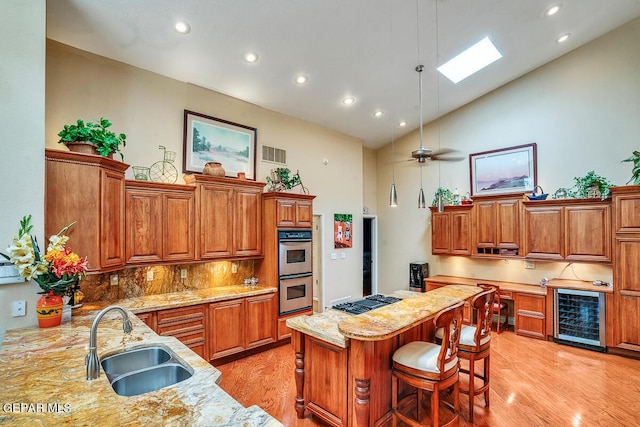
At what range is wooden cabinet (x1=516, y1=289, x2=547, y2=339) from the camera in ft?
15.0

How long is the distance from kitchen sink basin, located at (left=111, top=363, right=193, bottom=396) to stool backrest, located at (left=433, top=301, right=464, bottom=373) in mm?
1687

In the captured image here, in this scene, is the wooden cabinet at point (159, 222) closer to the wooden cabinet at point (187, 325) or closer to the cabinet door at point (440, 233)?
the wooden cabinet at point (187, 325)

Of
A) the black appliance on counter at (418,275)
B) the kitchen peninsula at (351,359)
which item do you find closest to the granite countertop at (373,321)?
the kitchen peninsula at (351,359)

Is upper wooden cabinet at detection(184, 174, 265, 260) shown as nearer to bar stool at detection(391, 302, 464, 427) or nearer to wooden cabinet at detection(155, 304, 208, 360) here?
wooden cabinet at detection(155, 304, 208, 360)

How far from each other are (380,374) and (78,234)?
295 cm

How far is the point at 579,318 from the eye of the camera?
169 inches

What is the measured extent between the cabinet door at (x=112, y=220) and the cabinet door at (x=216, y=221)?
0.89 metres

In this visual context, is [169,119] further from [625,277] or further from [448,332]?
[625,277]

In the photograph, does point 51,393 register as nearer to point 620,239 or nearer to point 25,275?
point 25,275

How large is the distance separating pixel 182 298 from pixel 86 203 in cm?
148

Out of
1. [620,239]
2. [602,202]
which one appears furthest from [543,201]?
[620,239]

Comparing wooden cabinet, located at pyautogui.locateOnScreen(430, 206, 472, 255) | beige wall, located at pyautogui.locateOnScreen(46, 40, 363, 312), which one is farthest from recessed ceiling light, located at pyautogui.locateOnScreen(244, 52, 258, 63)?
wooden cabinet, located at pyautogui.locateOnScreen(430, 206, 472, 255)

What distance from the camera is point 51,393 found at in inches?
54.1

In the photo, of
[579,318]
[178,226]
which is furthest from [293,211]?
[579,318]
